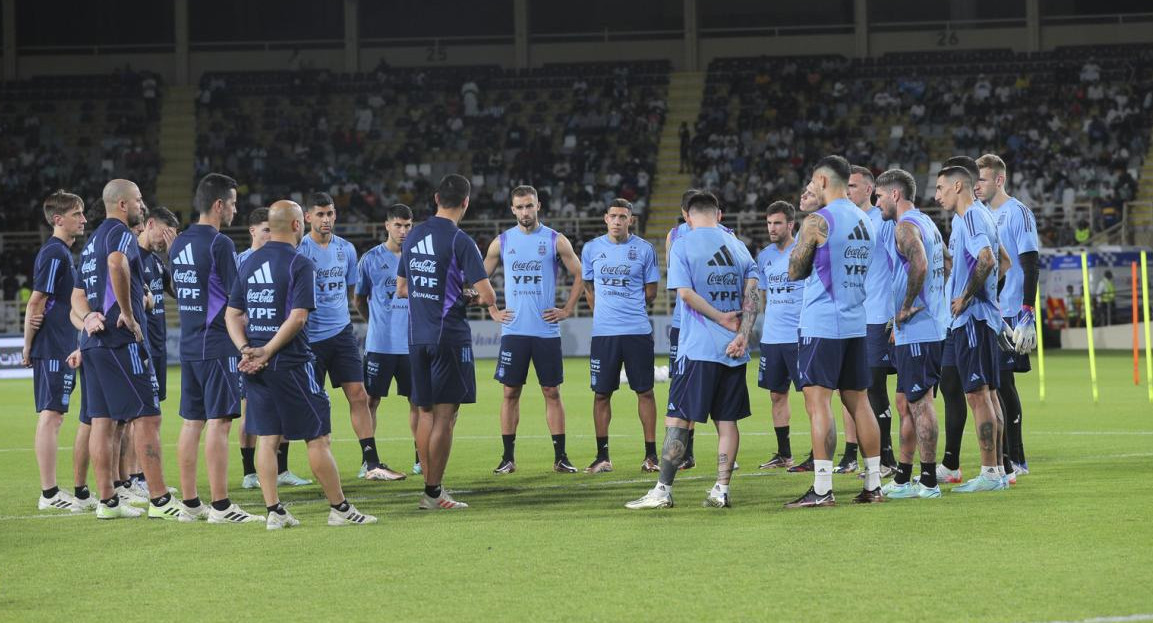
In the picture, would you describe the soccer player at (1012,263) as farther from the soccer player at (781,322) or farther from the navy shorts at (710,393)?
Answer: the navy shorts at (710,393)

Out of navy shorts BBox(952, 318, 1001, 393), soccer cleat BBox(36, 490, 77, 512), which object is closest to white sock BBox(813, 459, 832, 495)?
navy shorts BBox(952, 318, 1001, 393)

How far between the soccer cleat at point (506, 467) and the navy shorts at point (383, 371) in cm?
113

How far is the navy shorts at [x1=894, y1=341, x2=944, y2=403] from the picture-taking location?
1016 cm

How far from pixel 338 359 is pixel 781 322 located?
12.8 ft

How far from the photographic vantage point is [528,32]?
48.9 metres

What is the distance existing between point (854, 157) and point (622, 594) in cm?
3798

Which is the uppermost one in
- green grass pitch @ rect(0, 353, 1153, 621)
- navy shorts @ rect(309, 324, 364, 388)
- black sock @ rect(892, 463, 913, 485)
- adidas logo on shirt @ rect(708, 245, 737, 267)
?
adidas logo on shirt @ rect(708, 245, 737, 267)

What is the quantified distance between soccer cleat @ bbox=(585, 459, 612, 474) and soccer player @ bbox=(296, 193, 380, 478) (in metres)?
1.83

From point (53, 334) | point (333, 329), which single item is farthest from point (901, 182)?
point (53, 334)

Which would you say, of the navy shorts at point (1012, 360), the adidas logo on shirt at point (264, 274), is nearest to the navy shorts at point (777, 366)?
the navy shorts at point (1012, 360)

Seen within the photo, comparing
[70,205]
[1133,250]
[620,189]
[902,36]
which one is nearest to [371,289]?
[70,205]

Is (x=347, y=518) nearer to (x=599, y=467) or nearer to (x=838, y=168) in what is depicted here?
(x=599, y=467)

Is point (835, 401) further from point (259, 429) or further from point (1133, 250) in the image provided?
point (1133, 250)

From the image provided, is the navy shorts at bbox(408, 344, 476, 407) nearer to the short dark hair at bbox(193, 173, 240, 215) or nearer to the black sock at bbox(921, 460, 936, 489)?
the short dark hair at bbox(193, 173, 240, 215)
